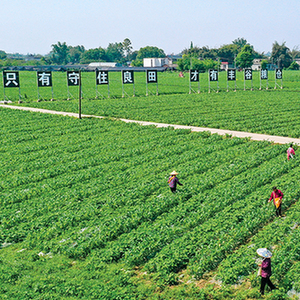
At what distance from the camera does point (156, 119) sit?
3759 centimetres

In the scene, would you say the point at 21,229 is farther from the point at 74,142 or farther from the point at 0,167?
the point at 74,142

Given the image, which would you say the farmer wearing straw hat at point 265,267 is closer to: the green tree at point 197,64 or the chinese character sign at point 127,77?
the chinese character sign at point 127,77

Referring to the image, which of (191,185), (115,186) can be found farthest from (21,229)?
(191,185)

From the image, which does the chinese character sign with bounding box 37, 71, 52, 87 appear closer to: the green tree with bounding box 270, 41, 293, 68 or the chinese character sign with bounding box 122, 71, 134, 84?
the chinese character sign with bounding box 122, 71, 134, 84

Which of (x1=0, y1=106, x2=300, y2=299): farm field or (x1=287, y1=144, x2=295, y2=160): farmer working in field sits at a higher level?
(x1=287, y1=144, x2=295, y2=160): farmer working in field

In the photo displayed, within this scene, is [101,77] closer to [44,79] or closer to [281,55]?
[44,79]

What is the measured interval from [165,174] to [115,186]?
2737mm

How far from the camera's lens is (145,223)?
14031 millimetres

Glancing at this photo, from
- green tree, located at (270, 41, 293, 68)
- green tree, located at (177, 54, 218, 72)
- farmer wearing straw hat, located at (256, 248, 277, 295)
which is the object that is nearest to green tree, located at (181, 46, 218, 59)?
green tree, located at (270, 41, 293, 68)

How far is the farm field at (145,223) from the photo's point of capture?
34.7 ft

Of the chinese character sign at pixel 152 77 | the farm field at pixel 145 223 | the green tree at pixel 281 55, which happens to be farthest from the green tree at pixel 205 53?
the farm field at pixel 145 223

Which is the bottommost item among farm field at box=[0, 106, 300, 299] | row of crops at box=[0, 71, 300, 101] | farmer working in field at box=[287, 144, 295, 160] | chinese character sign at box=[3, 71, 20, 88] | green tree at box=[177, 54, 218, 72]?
farm field at box=[0, 106, 300, 299]

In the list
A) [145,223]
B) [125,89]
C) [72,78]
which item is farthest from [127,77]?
[145,223]

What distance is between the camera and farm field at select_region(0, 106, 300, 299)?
1057cm
